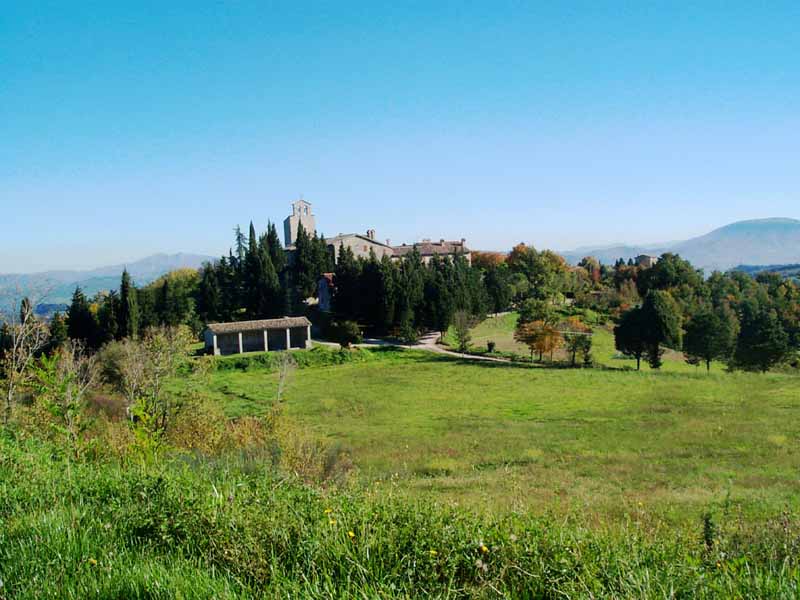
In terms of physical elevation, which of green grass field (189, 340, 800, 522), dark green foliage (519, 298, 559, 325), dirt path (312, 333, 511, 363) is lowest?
green grass field (189, 340, 800, 522)

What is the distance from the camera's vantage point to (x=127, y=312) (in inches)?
1667

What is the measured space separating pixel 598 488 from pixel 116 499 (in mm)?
13713

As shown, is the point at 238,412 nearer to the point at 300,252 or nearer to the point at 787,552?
the point at 787,552

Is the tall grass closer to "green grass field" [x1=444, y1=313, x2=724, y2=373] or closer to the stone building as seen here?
"green grass field" [x1=444, y1=313, x2=724, y2=373]

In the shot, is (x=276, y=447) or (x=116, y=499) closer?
(x=116, y=499)

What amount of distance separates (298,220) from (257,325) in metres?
29.9

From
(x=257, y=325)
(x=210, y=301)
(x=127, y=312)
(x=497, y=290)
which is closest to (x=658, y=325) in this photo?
(x=497, y=290)

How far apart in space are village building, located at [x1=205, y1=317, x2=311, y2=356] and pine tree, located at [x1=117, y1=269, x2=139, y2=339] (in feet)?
18.8

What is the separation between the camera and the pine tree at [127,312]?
4212 centimetres

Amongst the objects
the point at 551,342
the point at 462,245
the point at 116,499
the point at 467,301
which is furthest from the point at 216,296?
the point at 116,499

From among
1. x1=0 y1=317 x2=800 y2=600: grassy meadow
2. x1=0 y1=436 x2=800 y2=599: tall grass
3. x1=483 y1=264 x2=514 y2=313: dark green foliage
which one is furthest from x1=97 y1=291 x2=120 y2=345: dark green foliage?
x1=0 y1=436 x2=800 y2=599: tall grass

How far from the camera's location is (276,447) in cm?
1212

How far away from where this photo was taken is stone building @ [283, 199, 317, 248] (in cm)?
7375

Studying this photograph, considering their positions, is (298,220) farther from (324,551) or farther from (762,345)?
(324,551)
